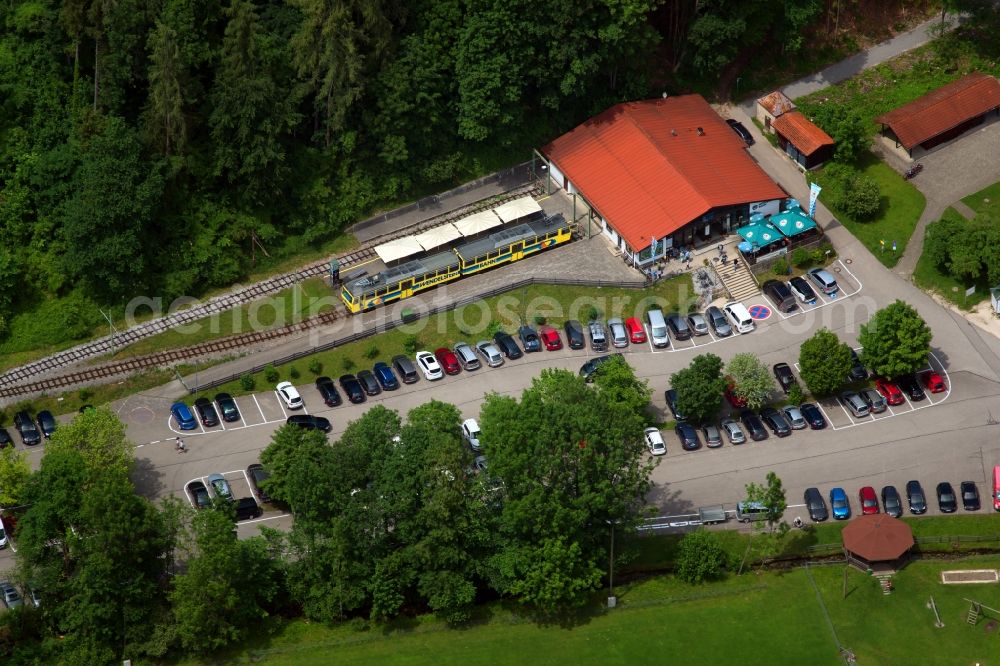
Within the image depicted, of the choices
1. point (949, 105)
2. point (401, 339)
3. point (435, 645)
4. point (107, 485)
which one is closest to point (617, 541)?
point (435, 645)

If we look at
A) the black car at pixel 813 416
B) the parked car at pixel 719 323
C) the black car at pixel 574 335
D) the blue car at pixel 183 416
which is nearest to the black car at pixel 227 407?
the blue car at pixel 183 416

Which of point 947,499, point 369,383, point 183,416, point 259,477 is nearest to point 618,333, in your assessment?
point 369,383

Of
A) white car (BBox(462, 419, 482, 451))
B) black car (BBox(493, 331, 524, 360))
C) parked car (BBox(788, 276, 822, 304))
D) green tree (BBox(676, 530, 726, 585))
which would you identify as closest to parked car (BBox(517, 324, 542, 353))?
black car (BBox(493, 331, 524, 360))

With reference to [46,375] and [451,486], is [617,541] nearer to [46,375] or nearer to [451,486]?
[451,486]

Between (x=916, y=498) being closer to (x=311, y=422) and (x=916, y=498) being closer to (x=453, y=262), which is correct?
(x=453, y=262)

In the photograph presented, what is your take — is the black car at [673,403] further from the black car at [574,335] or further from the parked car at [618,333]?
the black car at [574,335]

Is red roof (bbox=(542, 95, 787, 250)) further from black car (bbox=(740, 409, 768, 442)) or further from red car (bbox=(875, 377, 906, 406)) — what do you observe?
red car (bbox=(875, 377, 906, 406))

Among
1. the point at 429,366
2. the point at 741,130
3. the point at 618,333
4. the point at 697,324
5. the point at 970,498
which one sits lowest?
the point at 970,498
